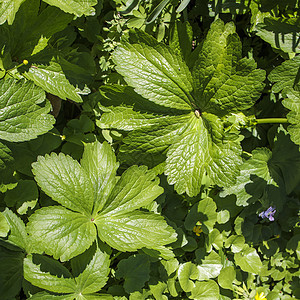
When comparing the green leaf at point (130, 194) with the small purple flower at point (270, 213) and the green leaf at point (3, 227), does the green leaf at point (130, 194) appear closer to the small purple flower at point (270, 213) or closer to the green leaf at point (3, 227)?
the green leaf at point (3, 227)

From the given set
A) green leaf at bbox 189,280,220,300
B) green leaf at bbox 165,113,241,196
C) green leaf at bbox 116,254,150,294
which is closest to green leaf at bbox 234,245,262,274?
green leaf at bbox 189,280,220,300

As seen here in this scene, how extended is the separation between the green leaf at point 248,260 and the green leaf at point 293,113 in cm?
99

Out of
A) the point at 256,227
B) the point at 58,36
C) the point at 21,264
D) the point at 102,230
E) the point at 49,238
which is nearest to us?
the point at 49,238

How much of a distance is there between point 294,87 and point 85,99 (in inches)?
45.0

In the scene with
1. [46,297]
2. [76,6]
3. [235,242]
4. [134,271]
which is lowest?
[235,242]

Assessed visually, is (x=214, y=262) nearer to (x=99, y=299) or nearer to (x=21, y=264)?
(x=99, y=299)

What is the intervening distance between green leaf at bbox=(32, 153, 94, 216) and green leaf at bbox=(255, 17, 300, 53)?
3.91 feet

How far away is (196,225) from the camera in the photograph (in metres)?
2.31

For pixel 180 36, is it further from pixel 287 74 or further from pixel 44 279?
pixel 44 279

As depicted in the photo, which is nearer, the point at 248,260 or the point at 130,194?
the point at 130,194

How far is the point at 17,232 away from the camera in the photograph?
1745 mm

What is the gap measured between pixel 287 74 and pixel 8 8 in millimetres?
1391

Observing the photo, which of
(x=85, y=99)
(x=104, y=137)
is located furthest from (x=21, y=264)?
(x=85, y=99)

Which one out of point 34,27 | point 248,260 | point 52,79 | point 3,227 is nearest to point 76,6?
point 34,27
